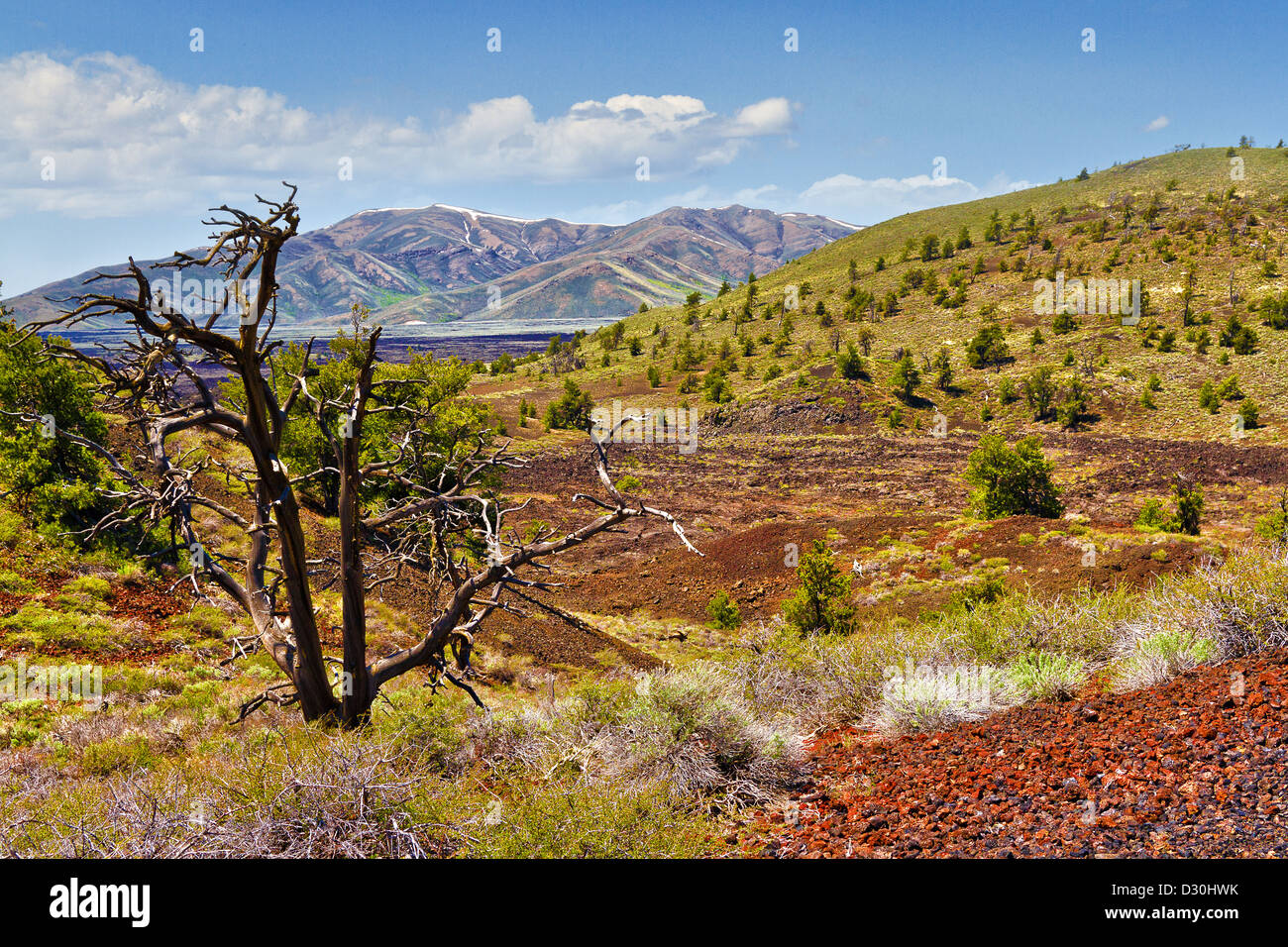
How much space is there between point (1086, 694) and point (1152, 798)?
2.53 metres

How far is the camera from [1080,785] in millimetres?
4562

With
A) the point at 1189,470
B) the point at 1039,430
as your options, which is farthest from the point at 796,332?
the point at 1189,470

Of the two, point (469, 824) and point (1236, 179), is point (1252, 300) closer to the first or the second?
point (1236, 179)

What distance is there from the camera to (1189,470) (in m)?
33.5

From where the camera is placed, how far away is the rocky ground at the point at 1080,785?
3930mm
